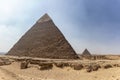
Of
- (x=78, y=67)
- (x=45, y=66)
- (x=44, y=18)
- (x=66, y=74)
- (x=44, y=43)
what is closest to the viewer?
(x=66, y=74)

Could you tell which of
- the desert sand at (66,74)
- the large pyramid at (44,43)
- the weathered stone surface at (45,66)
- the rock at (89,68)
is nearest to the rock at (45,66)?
the weathered stone surface at (45,66)

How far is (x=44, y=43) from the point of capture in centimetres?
5488

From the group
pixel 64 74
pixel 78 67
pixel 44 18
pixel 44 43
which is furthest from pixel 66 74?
pixel 44 18

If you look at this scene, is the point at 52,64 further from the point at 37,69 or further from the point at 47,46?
the point at 47,46

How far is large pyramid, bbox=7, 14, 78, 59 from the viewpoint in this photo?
171ft

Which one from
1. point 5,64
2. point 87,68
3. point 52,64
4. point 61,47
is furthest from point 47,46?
point 87,68

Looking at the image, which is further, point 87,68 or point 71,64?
point 71,64

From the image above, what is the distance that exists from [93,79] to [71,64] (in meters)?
7.80

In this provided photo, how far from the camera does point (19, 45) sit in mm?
59344

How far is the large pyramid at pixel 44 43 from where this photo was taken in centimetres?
5206

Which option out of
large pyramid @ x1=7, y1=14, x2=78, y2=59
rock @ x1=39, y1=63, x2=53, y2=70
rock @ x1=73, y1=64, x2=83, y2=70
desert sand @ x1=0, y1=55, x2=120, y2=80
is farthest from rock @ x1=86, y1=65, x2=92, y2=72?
large pyramid @ x1=7, y1=14, x2=78, y2=59

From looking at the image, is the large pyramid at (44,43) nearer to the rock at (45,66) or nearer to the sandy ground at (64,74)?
the rock at (45,66)

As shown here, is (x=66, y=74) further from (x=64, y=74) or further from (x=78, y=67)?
(x=78, y=67)

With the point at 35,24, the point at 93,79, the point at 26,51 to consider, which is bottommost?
the point at 93,79
